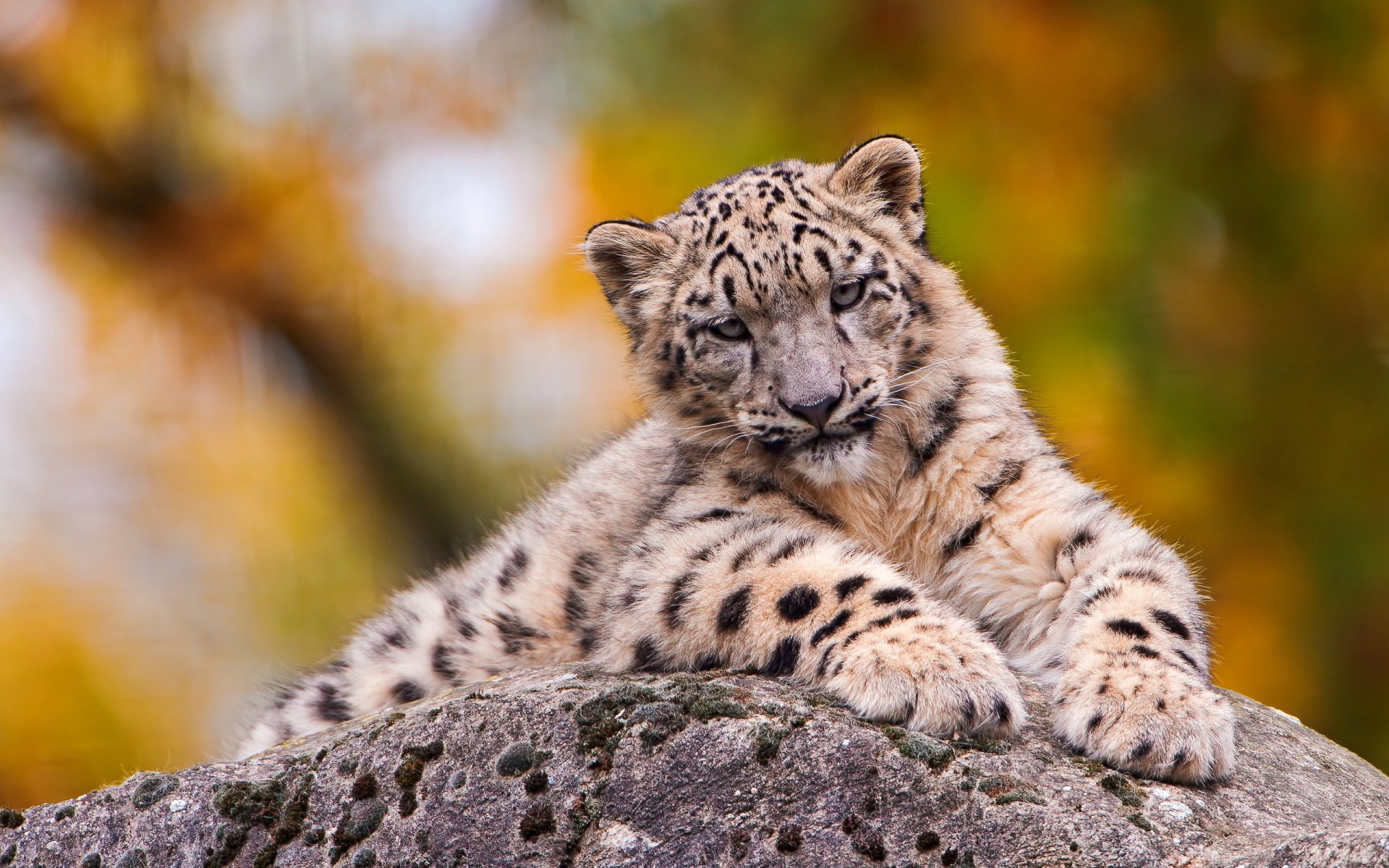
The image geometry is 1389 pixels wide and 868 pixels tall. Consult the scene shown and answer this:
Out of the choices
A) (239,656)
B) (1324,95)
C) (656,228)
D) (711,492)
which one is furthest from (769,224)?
(1324,95)

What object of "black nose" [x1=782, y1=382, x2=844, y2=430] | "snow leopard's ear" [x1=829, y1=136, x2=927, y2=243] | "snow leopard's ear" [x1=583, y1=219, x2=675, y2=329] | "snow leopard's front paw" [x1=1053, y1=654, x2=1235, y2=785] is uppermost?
"snow leopard's ear" [x1=829, y1=136, x2=927, y2=243]

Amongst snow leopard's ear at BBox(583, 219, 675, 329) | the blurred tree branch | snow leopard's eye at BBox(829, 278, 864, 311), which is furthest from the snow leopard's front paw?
the blurred tree branch

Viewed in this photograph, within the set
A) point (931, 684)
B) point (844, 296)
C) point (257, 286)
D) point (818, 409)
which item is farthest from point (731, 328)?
point (257, 286)

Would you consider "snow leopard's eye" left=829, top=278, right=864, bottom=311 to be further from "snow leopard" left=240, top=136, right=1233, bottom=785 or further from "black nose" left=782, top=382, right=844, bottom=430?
"black nose" left=782, top=382, right=844, bottom=430

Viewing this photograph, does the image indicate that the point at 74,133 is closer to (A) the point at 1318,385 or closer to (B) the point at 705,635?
(B) the point at 705,635

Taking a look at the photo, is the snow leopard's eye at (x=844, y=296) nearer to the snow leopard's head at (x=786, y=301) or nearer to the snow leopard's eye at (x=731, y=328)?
the snow leopard's head at (x=786, y=301)

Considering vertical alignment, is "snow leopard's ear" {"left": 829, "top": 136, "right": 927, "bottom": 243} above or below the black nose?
above
